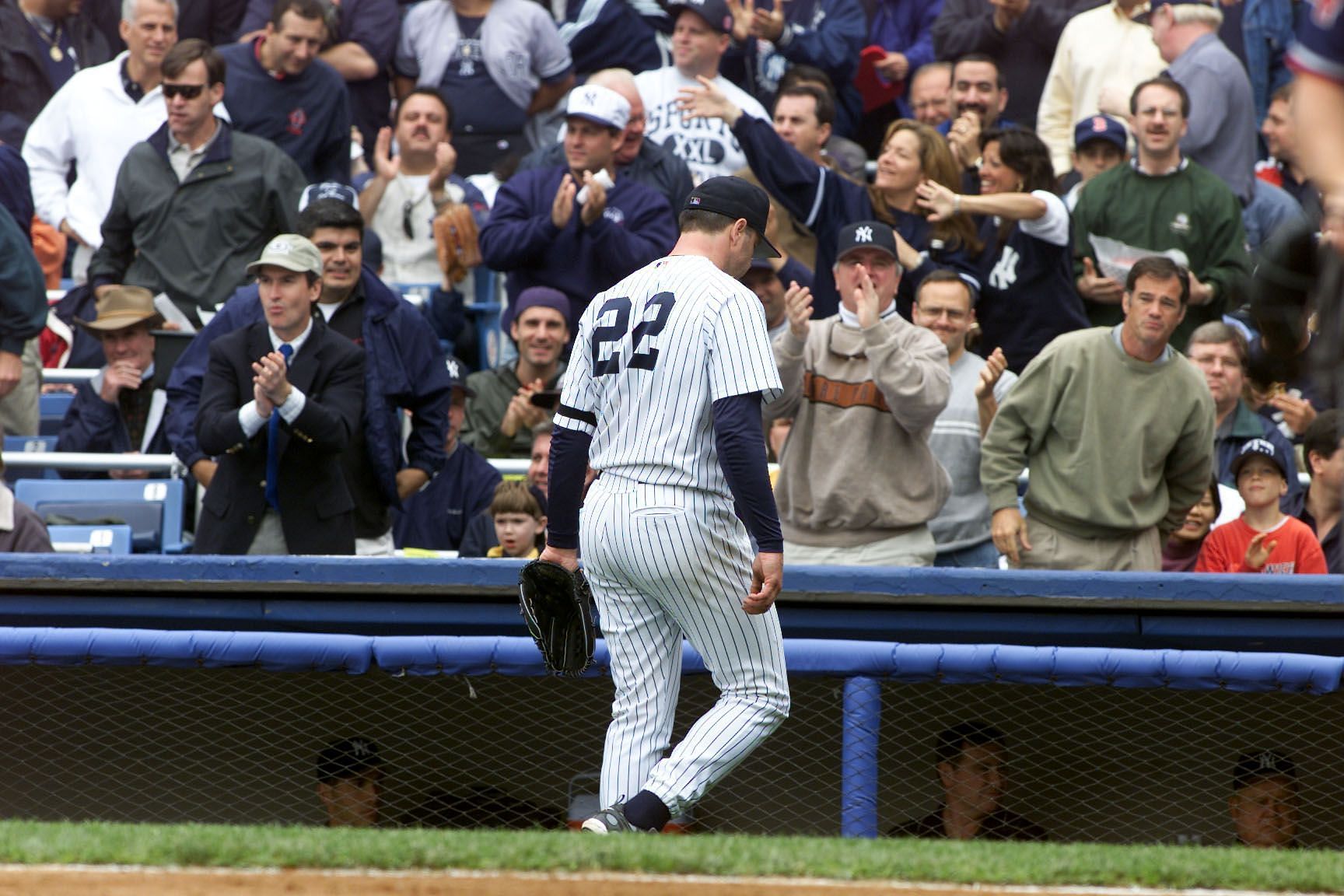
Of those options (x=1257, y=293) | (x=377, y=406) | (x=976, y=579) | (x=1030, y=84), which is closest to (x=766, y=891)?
(x=1257, y=293)

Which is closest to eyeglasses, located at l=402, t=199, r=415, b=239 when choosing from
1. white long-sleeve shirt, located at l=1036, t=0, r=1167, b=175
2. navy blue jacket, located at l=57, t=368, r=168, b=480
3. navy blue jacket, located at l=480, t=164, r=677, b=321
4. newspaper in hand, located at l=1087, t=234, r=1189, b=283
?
navy blue jacket, located at l=480, t=164, r=677, b=321

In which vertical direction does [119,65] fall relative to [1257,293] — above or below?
below

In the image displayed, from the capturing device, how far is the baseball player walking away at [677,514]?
4500mm

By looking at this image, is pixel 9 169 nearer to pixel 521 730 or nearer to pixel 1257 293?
pixel 521 730

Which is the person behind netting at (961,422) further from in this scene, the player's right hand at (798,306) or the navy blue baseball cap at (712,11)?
the navy blue baseball cap at (712,11)

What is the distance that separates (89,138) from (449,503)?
11.2ft

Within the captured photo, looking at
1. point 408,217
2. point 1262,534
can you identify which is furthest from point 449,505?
point 1262,534

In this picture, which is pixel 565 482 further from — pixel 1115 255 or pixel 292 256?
Answer: pixel 1115 255

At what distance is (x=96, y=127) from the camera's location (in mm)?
9273

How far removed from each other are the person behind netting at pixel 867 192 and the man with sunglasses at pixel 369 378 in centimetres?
175

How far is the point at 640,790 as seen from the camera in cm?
457

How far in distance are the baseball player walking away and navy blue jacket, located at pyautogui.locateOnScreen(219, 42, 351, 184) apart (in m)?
5.15

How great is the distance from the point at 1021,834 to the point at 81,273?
20.5ft

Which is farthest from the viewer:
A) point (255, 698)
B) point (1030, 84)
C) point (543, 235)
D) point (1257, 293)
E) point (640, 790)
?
point (1030, 84)
